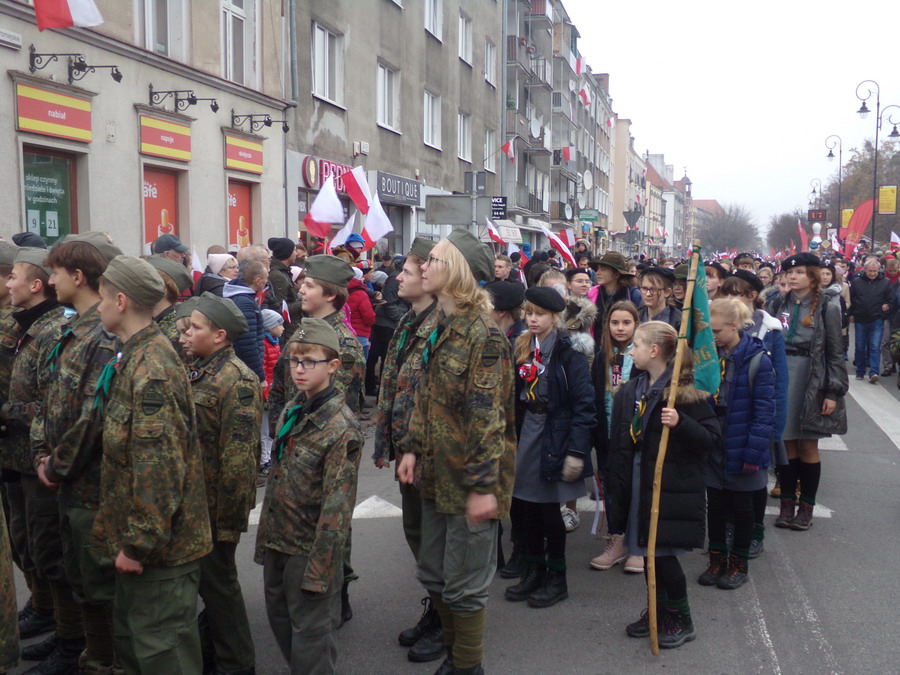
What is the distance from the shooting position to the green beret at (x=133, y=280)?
319cm

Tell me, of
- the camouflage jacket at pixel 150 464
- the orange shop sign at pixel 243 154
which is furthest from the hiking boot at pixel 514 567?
the orange shop sign at pixel 243 154

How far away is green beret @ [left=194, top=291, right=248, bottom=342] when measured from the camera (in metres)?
3.82

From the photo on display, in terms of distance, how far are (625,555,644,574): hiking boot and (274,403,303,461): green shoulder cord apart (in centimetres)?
265

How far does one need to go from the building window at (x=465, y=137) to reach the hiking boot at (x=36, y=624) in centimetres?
2302

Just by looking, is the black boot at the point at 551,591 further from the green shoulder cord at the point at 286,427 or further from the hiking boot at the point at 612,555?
the green shoulder cord at the point at 286,427

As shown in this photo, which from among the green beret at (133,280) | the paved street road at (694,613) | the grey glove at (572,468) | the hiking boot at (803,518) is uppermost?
the green beret at (133,280)

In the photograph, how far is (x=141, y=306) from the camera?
322 centimetres

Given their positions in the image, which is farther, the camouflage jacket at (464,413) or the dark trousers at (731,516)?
the dark trousers at (731,516)

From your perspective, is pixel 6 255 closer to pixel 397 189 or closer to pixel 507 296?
pixel 507 296

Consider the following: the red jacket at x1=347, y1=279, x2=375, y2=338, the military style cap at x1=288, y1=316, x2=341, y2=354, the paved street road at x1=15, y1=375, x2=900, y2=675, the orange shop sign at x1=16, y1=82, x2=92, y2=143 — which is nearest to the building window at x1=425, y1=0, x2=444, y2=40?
the orange shop sign at x1=16, y1=82, x2=92, y2=143

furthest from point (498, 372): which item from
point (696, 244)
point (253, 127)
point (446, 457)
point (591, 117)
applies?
point (591, 117)

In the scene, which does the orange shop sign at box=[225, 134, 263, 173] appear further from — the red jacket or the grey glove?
the grey glove

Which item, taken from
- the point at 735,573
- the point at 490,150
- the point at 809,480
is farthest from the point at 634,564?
the point at 490,150

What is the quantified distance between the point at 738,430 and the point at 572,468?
1.18m
